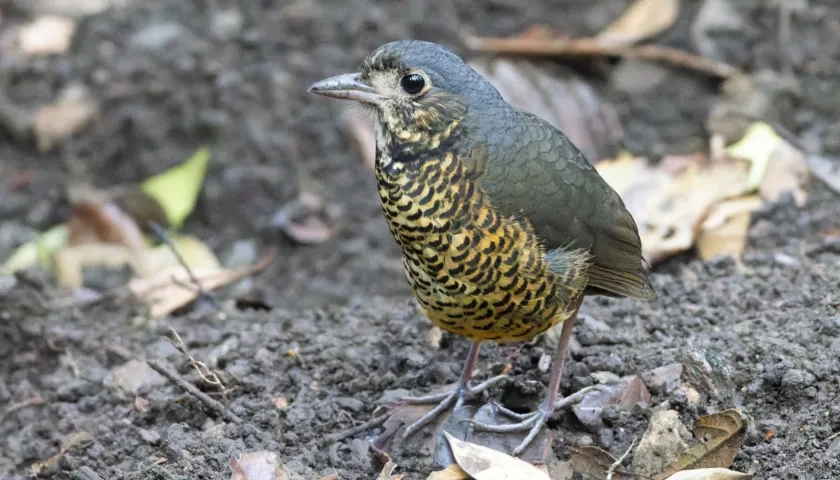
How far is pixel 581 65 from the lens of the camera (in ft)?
23.9

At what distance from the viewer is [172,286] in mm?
5438

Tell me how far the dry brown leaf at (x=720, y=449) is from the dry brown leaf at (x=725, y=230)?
179cm

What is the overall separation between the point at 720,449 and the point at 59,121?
16.2 feet

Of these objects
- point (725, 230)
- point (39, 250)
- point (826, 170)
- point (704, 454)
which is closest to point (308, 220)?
point (39, 250)

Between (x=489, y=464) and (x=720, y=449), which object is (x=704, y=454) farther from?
(x=489, y=464)

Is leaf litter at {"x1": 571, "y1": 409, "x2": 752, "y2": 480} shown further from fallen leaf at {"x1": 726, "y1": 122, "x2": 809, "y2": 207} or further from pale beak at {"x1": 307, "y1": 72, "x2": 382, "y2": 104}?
fallen leaf at {"x1": 726, "y1": 122, "x2": 809, "y2": 207}

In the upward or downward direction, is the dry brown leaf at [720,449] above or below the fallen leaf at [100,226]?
above

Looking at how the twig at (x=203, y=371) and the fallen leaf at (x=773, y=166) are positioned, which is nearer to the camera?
the twig at (x=203, y=371)

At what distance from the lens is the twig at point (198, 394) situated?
159 inches

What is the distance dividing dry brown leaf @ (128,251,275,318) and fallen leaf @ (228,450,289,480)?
169cm

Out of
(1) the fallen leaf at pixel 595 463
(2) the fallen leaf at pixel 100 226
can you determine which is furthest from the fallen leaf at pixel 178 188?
(1) the fallen leaf at pixel 595 463

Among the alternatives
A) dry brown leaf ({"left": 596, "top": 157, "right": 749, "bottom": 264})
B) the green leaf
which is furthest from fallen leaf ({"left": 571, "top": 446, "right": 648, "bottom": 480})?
the green leaf

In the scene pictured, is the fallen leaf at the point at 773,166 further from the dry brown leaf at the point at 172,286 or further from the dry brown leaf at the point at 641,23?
the dry brown leaf at the point at 172,286

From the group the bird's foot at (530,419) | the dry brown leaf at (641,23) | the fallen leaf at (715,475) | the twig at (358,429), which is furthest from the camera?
the dry brown leaf at (641,23)
